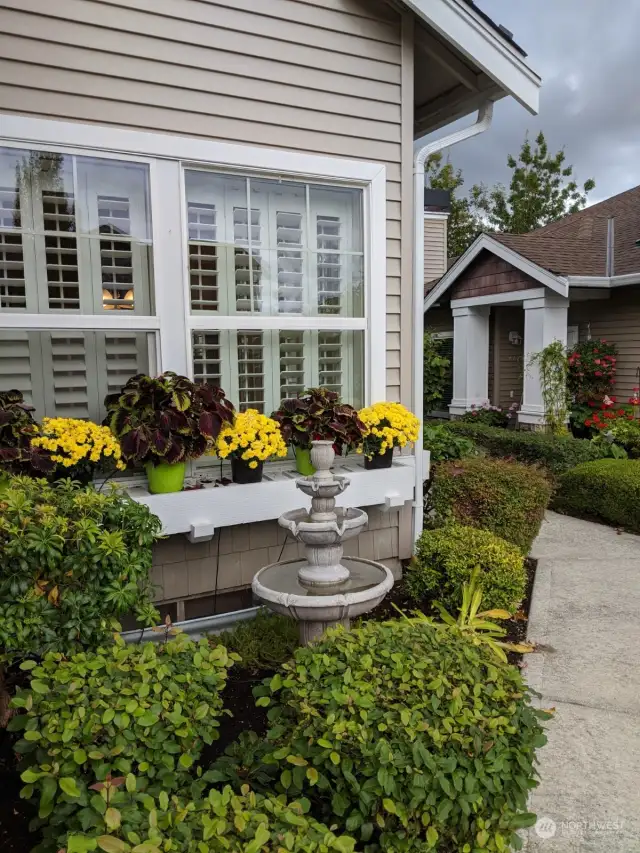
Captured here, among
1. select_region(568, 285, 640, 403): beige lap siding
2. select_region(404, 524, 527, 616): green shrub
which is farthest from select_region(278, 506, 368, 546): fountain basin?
select_region(568, 285, 640, 403): beige lap siding

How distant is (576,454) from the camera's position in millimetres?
7797

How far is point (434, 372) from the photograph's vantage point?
12.2 metres

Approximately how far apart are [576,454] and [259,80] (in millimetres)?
5893

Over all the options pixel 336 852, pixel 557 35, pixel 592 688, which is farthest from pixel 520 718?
pixel 557 35

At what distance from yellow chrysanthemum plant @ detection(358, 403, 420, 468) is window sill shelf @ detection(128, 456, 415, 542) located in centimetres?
10

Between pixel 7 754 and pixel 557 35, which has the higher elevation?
pixel 557 35

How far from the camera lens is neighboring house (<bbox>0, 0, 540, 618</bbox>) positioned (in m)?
3.32

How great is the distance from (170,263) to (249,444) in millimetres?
1105

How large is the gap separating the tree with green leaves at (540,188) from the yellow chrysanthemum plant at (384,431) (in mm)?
25524

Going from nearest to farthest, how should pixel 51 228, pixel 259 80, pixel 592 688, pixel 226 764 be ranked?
pixel 226 764 < pixel 592 688 < pixel 51 228 < pixel 259 80

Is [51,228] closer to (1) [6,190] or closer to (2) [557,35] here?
(1) [6,190]

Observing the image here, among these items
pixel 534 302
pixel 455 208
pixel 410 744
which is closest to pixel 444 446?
pixel 534 302

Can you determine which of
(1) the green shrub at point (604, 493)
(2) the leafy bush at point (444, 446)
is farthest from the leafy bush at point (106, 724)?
(1) the green shrub at point (604, 493)

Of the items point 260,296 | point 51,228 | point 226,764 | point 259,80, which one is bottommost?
point 226,764
